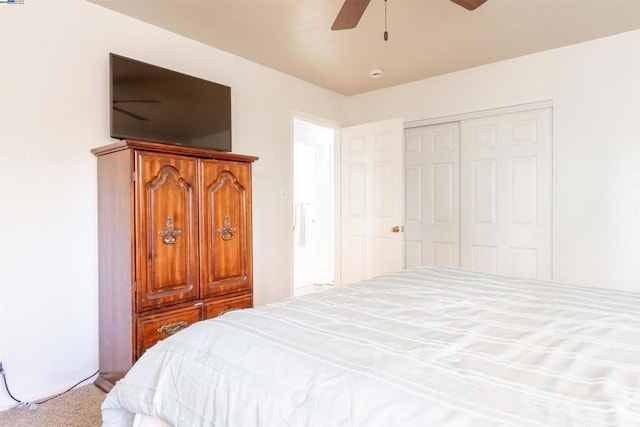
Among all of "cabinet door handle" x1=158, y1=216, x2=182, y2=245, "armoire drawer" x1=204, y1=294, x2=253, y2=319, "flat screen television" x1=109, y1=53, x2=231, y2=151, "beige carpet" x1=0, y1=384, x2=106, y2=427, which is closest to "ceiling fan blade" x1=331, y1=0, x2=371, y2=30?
"flat screen television" x1=109, y1=53, x2=231, y2=151

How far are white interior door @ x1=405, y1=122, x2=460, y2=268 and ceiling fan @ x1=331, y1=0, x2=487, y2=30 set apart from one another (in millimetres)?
1960

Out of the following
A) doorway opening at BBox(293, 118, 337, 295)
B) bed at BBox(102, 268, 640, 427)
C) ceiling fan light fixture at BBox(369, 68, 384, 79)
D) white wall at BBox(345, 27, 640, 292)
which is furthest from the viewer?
doorway opening at BBox(293, 118, 337, 295)

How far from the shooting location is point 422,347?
40.6 inches

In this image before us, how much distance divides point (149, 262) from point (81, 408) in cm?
88

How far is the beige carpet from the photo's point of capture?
1.97 m

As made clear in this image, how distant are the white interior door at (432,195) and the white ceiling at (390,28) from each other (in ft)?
2.34

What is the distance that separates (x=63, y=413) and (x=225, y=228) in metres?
1.36

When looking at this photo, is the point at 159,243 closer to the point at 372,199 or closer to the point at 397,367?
the point at 397,367

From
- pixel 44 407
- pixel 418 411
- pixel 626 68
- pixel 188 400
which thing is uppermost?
pixel 626 68

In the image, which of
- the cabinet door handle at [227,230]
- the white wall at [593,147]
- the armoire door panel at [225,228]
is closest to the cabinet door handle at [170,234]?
the armoire door panel at [225,228]

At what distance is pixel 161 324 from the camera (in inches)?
88.3

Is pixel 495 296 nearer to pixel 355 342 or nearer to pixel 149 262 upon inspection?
pixel 355 342

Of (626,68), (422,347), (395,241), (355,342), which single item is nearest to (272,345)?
(355,342)

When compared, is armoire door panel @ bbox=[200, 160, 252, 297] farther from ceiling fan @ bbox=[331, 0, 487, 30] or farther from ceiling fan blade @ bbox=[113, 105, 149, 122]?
ceiling fan @ bbox=[331, 0, 487, 30]
